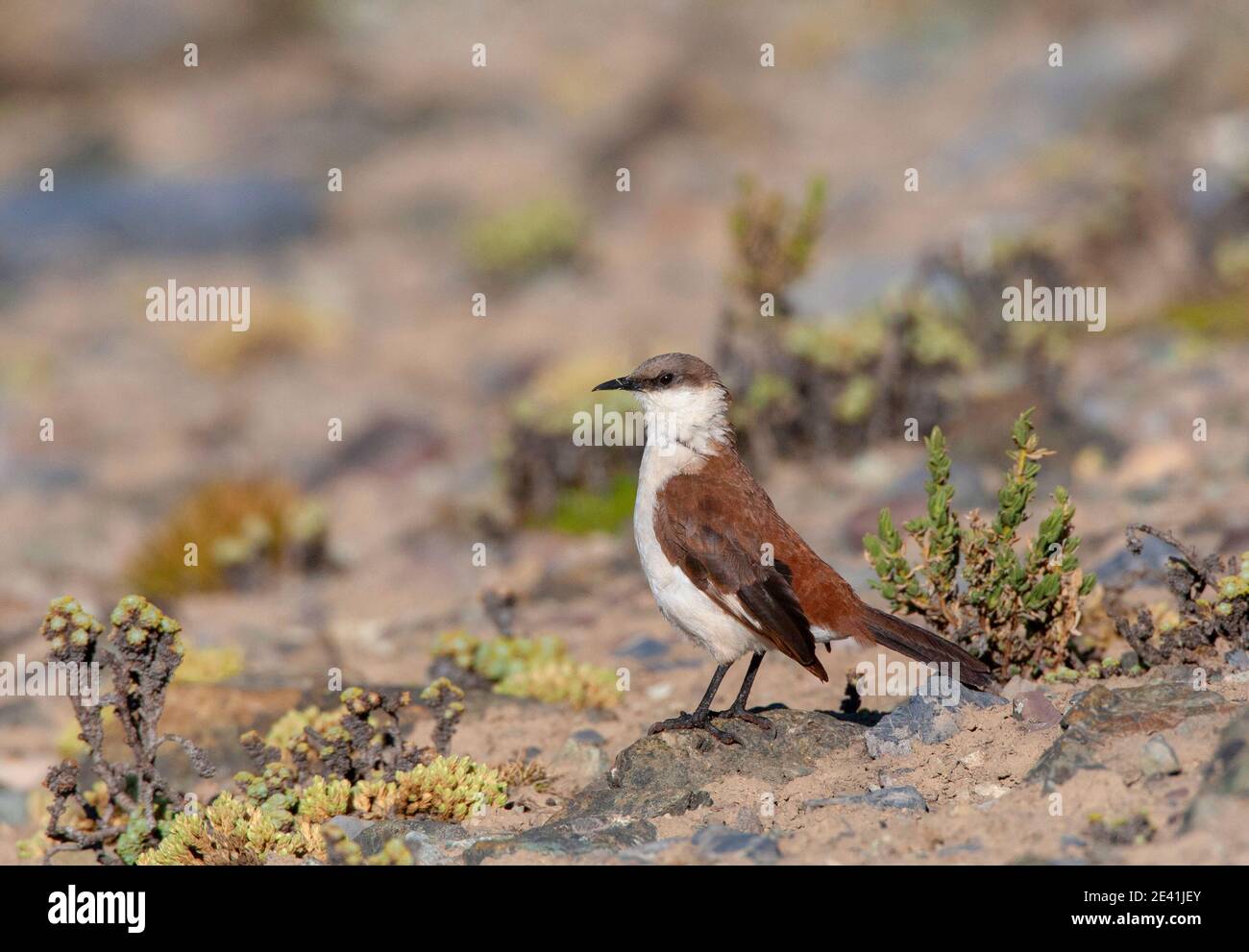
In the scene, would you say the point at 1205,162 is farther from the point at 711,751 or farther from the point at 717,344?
the point at 711,751

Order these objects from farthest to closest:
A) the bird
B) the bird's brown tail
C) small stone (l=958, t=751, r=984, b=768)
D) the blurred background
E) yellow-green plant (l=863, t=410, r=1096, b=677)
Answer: the blurred background < yellow-green plant (l=863, t=410, r=1096, b=677) < the bird < the bird's brown tail < small stone (l=958, t=751, r=984, b=768)

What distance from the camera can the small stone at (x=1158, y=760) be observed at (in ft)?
17.2

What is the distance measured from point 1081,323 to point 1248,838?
982 centimetres

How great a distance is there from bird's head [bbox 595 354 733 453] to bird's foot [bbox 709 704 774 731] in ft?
4.49

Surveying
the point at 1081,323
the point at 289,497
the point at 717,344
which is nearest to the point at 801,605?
the point at 717,344

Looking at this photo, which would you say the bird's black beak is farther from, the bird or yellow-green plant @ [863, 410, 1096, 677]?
yellow-green plant @ [863, 410, 1096, 677]

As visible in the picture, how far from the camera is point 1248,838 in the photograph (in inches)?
181

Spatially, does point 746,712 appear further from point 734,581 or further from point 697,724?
point 734,581

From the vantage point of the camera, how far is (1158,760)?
5281 mm

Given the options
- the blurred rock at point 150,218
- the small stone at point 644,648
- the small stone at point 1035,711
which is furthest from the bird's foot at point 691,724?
the blurred rock at point 150,218

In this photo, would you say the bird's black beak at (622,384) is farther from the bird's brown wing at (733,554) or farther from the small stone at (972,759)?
the small stone at (972,759)

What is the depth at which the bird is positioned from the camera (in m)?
6.36

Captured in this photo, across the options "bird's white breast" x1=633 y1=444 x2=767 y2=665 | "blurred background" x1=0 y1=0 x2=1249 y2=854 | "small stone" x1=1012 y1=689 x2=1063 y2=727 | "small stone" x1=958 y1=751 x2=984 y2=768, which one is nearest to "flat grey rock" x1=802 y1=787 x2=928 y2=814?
"small stone" x1=958 y1=751 x2=984 y2=768

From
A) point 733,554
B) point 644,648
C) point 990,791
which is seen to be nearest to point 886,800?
point 990,791
